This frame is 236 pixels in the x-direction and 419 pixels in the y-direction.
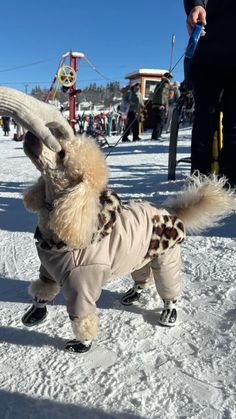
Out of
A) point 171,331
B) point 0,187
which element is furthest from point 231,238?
point 0,187

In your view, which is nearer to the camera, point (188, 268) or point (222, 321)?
point (222, 321)

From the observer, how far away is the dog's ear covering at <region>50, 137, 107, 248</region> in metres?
1.41

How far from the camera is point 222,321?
1784 millimetres

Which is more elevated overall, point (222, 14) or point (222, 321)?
point (222, 14)

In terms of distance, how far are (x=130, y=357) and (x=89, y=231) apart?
0.56m

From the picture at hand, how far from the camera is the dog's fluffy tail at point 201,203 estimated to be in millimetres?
1899

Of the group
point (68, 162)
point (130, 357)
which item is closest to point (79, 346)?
point (130, 357)

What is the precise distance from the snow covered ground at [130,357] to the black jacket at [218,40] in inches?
50.6

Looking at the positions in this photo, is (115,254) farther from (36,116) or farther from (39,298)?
(36,116)

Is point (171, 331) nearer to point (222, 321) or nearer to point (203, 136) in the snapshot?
point (222, 321)

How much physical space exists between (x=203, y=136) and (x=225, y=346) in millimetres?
1853

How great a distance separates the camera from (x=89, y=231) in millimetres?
1456

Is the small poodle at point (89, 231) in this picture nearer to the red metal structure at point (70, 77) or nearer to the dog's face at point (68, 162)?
the dog's face at point (68, 162)

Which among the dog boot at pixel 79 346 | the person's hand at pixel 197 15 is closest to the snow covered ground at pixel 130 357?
the dog boot at pixel 79 346
